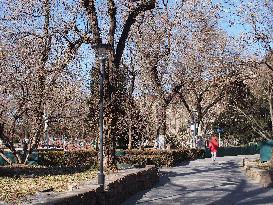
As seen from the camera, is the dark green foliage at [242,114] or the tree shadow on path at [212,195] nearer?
the tree shadow on path at [212,195]

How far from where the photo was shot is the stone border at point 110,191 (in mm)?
8508

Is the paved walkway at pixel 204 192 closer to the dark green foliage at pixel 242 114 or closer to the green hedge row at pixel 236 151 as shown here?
the green hedge row at pixel 236 151

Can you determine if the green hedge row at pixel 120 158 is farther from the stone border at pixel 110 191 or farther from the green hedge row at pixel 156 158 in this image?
the stone border at pixel 110 191

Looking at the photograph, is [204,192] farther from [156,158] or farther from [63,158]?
[63,158]

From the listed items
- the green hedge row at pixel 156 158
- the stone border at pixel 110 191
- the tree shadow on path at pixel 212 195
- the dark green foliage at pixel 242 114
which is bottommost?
the tree shadow on path at pixel 212 195

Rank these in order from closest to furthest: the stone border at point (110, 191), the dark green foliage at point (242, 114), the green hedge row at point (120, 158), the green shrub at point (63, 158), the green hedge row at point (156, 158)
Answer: the stone border at point (110, 191), the green hedge row at point (156, 158), the green hedge row at point (120, 158), the green shrub at point (63, 158), the dark green foliage at point (242, 114)

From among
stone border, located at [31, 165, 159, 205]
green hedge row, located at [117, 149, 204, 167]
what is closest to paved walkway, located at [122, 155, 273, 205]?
stone border, located at [31, 165, 159, 205]

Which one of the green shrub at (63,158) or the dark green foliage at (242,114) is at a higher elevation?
the dark green foliage at (242,114)

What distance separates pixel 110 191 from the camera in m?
11.9

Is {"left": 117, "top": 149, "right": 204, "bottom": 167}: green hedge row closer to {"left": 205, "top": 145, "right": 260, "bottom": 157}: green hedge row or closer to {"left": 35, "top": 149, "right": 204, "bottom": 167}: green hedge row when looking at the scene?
{"left": 35, "top": 149, "right": 204, "bottom": 167}: green hedge row

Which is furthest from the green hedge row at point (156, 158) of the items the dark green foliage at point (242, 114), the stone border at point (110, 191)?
the dark green foliage at point (242, 114)

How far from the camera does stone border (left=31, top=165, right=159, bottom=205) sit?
335 inches

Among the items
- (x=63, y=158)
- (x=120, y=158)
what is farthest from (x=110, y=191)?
(x=63, y=158)

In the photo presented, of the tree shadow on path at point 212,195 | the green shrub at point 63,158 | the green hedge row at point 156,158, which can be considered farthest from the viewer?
the green shrub at point 63,158
